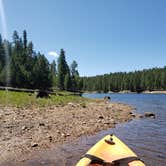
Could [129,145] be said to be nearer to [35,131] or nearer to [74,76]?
[35,131]

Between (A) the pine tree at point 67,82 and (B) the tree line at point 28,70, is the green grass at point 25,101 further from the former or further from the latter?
(A) the pine tree at point 67,82

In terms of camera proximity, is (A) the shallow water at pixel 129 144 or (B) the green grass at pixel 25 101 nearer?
(A) the shallow water at pixel 129 144

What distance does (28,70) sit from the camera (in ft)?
204

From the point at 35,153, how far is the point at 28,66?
53.9 m

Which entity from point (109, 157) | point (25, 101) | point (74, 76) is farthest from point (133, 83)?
point (109, 157)

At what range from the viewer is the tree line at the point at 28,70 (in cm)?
5669

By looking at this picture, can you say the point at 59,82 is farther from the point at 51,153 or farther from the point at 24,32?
the point at 51,153

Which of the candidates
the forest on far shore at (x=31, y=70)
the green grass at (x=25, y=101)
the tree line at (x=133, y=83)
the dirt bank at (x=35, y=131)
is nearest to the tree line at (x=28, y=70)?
the forest on far shore at (x=31, y=70)

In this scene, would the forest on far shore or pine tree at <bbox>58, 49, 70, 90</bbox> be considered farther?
pine tree at <bbox>58, 49, 70, 90</bbox>

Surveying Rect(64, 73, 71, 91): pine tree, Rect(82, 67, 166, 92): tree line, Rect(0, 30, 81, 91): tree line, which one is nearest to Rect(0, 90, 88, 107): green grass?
Rect(0, 30, 81, 91): tree line

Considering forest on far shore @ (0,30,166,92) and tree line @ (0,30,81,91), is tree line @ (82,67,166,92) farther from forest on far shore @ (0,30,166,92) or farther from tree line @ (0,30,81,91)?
tree line @ (0,30,81,91)

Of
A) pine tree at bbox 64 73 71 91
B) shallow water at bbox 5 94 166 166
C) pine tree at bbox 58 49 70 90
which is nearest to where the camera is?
shallow water at bbox 5 94 166 166

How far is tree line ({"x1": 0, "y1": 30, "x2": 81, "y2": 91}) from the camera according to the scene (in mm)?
56688

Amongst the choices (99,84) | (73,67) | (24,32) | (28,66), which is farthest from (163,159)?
(99,84)
